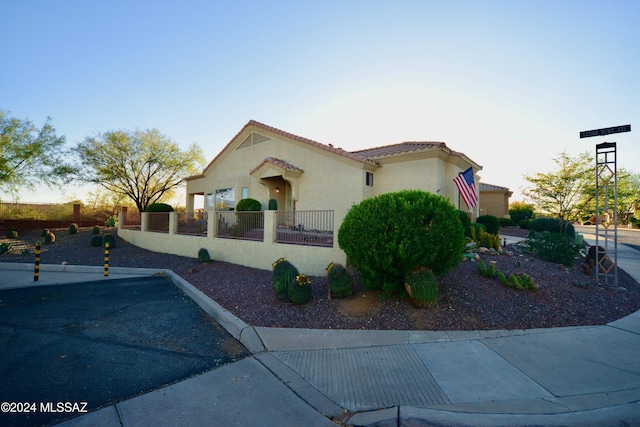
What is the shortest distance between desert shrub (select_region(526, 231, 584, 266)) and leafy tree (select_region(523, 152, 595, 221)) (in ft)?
25.0

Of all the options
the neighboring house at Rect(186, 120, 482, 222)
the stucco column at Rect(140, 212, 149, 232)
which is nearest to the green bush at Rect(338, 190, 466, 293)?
the neighboring house at Rect(186, 120, 482, 222)

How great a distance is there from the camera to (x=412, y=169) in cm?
1262

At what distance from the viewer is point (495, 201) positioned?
1069 inches

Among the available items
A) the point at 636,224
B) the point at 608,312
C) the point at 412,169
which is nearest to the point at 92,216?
the point at 412,169

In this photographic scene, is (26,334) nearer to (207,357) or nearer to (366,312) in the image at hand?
(207,357)

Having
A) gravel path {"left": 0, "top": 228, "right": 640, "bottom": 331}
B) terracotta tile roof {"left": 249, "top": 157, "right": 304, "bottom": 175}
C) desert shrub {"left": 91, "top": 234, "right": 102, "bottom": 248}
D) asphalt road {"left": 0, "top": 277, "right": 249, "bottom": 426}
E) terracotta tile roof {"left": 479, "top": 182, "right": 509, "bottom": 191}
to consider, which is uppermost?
terracotta tile roof {"left": 479, "top": 182, "right": 509, "bottom": 191}

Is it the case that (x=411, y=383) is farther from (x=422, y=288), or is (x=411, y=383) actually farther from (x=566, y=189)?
(x=566, y=189)

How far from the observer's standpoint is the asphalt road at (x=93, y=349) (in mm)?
3230

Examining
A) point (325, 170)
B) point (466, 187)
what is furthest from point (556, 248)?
point (325, 170)

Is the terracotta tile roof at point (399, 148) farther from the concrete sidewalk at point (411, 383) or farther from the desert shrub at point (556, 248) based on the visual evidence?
the concrete sidewalk at point (411, 383)

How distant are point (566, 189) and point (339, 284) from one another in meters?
15.6

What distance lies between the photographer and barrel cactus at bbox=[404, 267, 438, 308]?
528 centimetres

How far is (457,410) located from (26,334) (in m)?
6.67

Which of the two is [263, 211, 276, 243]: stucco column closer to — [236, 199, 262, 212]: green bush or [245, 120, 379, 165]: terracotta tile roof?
[245, 120, 379, 165]: terracotta tile roof
